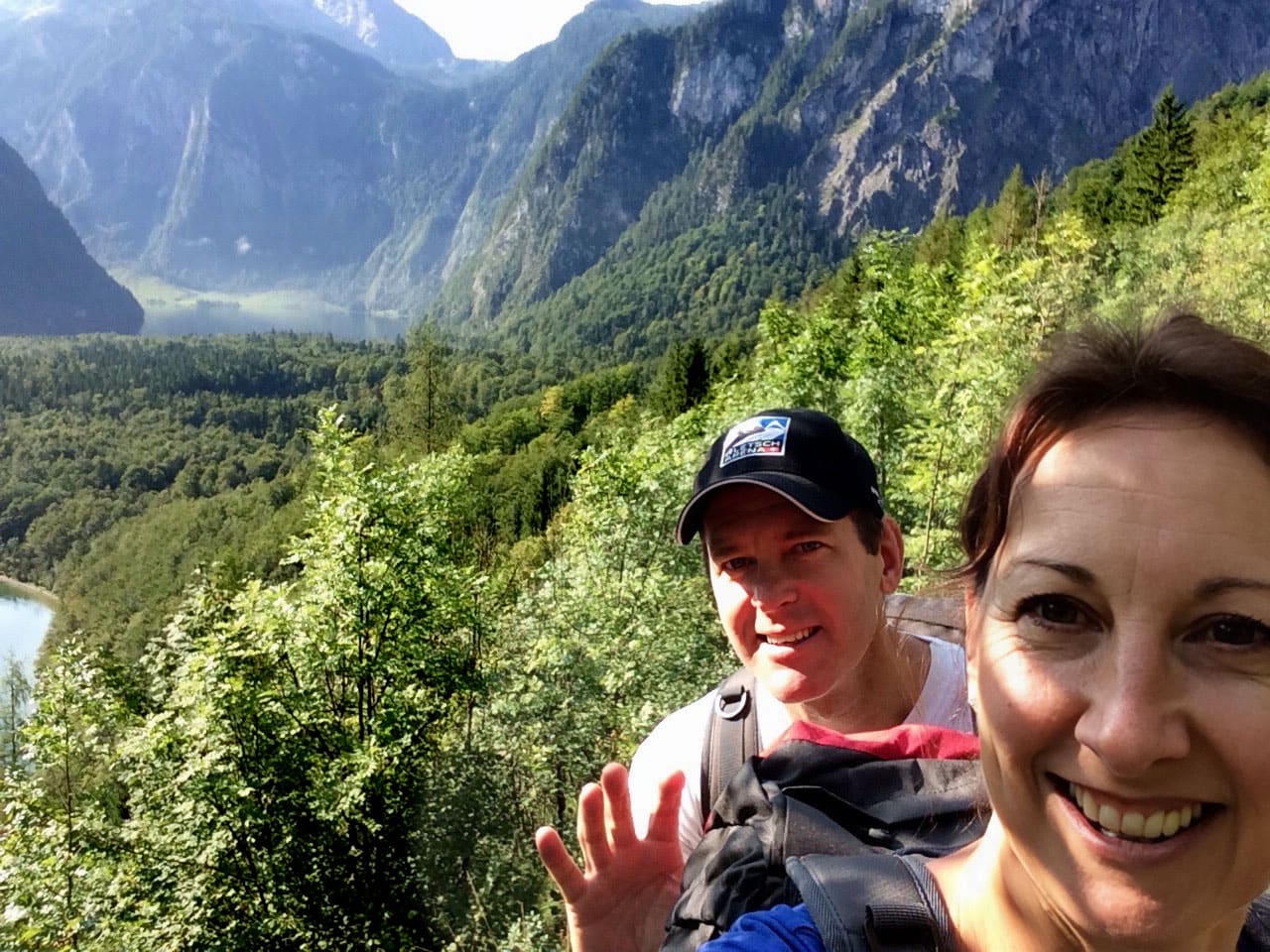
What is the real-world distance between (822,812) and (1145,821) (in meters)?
0.60

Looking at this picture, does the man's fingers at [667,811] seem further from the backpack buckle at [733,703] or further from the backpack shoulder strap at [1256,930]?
the backpack shoulder strap at [1256,930]

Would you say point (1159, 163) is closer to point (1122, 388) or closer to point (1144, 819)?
point (1122, 388)

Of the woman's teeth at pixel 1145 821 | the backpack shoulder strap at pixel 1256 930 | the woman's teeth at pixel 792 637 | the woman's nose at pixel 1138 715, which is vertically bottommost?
the backpack shoulder strap at pixel 1256 930

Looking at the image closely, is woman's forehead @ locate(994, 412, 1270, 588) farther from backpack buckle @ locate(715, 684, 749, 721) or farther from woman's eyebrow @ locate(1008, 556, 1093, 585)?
backpack buckle @ locate(715, 684, 749, 721)

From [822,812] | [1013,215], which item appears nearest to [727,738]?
[822,812]

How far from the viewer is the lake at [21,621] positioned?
260ft

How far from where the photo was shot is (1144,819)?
3.41ft

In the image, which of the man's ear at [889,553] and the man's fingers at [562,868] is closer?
the man's fingers at [562,868]

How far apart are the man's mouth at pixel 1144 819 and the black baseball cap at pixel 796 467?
1.16 metres

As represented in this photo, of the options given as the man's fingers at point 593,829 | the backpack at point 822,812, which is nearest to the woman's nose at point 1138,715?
the backpack at point 822,812

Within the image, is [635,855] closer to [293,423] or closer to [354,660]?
[354,660]

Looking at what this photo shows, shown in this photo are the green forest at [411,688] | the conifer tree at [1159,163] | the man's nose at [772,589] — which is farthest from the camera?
the conifer tree at [1159,163]

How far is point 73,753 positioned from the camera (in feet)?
37.7

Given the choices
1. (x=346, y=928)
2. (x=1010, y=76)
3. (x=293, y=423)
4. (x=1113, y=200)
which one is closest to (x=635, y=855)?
(x=346, y=928)
